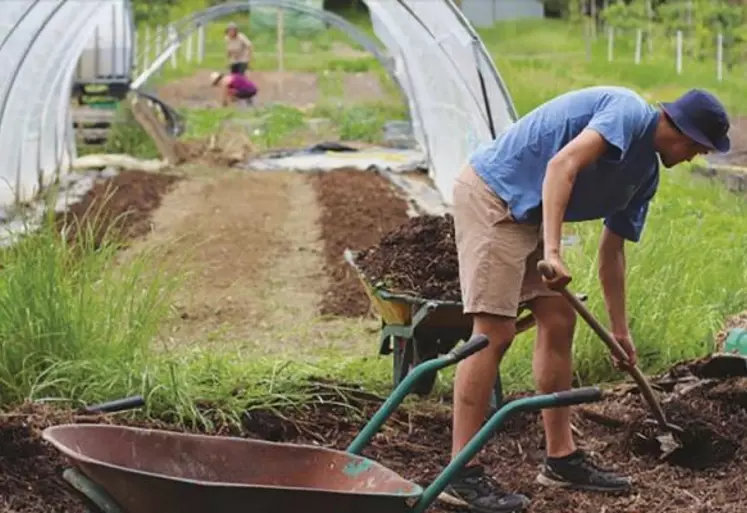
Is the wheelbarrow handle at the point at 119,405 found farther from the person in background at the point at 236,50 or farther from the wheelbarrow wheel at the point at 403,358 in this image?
the person in background at the point at 236,50

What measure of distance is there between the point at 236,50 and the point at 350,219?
13405 millimetres

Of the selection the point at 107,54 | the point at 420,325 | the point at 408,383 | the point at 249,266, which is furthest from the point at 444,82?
the point at 408,383

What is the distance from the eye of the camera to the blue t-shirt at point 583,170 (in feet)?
14.3

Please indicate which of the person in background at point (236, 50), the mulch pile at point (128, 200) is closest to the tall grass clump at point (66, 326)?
the mulch pile at point (128, 200)

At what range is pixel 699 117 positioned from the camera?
434 cm

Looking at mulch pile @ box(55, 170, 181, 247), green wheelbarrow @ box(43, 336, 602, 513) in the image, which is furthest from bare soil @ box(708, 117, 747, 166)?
green wheelbarrow @ box(43, 336, 602, 513)

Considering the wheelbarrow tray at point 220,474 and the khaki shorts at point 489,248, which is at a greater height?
the khaki shorts at point 489,248

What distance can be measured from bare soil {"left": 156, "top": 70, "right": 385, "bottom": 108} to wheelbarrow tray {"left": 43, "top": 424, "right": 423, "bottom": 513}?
22.6 meters

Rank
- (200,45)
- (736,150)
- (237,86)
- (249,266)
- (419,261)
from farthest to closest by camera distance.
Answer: (200,45)
(237,86)
(736,150)
(249,266)
(419,261)

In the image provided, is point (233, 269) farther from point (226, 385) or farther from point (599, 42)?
point (599, 42)

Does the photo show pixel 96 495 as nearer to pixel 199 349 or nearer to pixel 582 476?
pixel 582 476

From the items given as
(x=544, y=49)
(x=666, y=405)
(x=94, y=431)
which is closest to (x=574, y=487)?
(x=666, y=405)

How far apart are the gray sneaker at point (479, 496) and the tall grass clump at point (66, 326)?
140cm

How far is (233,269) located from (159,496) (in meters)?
6.65
